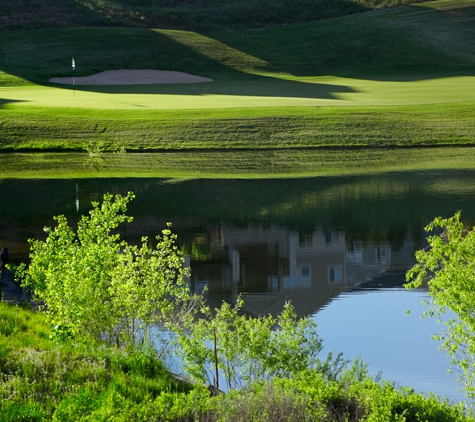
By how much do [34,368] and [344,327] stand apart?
541 cm

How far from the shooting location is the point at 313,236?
19.9 m

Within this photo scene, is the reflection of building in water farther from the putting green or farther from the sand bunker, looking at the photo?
the sand bunker

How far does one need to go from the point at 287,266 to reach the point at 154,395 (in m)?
8.73

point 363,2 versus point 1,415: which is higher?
point 363,2

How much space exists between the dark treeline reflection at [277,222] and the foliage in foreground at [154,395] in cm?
459

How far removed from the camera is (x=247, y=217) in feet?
73.2

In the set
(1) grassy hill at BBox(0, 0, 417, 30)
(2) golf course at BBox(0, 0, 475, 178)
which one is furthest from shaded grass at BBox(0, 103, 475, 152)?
(1) grassy hill at BBox(0, 0, 417, 30)

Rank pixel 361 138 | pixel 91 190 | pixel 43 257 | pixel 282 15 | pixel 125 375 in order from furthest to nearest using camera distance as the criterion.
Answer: pixel 282 15 → pixel 361 138 → pixel 91 190 → pixel 43 257 → pixel 125 375

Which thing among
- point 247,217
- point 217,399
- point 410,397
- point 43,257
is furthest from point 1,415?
point 247,217

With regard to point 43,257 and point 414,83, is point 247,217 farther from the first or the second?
point 414,83

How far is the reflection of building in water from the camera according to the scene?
14867mm

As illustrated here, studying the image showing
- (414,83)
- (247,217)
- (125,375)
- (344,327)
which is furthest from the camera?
(414,83)

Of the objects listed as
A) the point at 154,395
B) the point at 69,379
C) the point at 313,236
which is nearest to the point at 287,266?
the point at 313,236

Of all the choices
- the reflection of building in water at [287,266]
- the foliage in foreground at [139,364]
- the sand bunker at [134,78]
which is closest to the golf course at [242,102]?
the sand bunker at [134,78]
